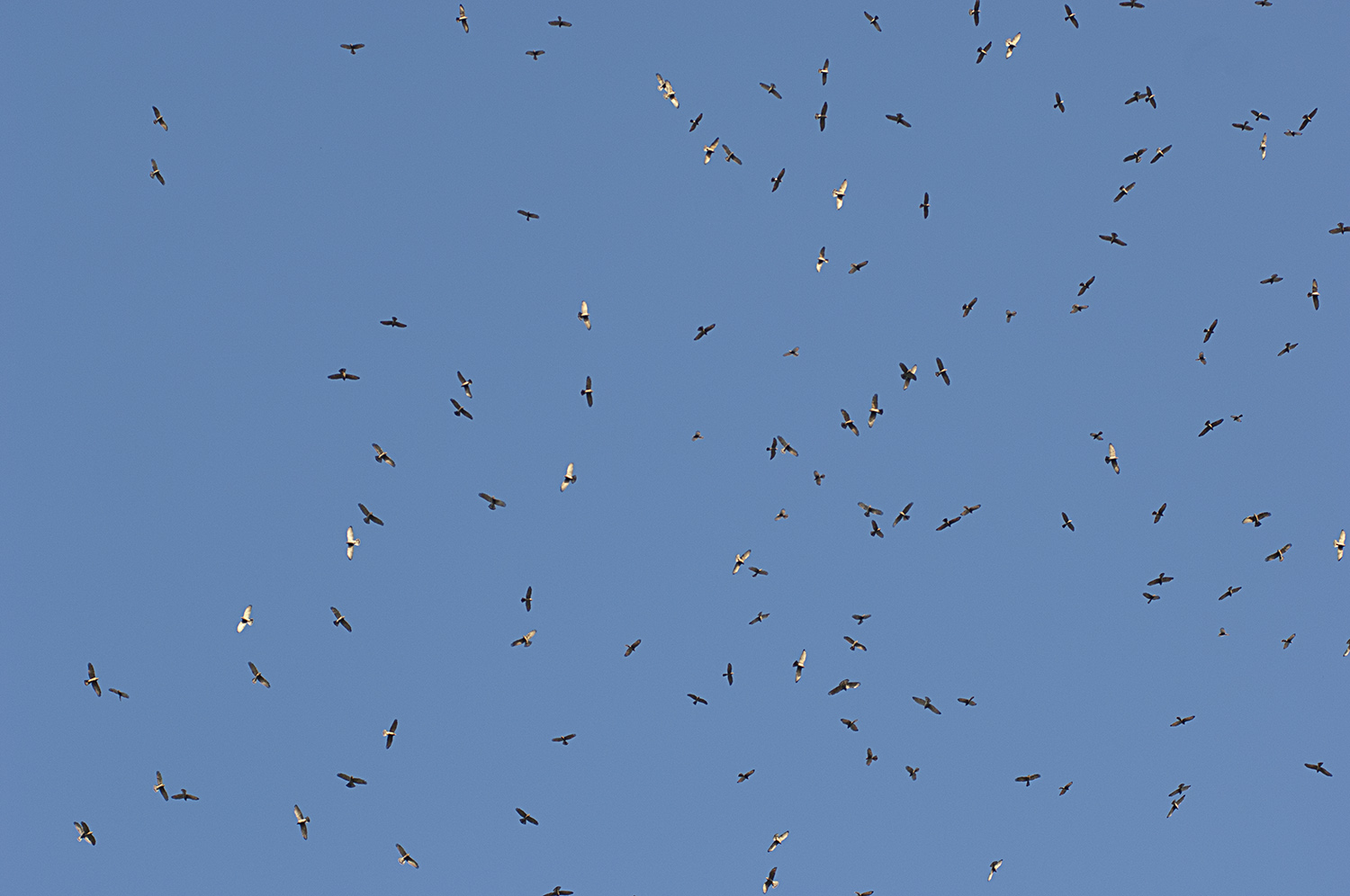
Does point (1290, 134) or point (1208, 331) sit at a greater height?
point (1290, 134)

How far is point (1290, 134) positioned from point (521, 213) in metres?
48.1

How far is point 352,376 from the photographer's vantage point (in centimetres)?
6900

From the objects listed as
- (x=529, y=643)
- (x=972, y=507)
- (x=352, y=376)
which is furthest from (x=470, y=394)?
(x=972, y=507)

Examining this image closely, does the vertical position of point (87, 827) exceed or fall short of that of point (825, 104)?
it falls short

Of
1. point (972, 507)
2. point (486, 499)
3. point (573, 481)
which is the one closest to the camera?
point (486, 499)

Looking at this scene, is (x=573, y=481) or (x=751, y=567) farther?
(x=751, y=567)

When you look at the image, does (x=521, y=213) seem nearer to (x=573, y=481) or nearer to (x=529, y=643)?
(x=573, y=481)

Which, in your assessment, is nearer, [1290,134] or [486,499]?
[486,499]

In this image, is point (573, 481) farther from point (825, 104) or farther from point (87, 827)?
point (87, 827)

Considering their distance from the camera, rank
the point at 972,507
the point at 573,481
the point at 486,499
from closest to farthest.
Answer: the point at 486,499 → the point at 573,481 → the point at 972,507

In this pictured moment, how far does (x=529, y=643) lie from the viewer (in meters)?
74.6

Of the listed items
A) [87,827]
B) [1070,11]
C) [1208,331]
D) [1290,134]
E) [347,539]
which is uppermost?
[1070,11]

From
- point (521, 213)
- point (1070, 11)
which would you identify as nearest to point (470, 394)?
point (521, 213)

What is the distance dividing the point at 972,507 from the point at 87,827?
2256 inches
